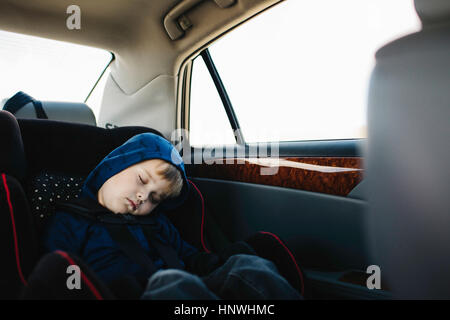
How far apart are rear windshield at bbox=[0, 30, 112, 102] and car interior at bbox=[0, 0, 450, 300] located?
0.17 feet

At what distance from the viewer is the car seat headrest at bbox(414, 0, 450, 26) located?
545 millimetres

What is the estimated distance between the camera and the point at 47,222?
1156 millimetres

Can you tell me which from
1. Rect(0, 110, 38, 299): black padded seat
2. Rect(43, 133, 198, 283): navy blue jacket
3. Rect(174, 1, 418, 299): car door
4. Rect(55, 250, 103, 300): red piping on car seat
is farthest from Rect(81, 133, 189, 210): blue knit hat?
Rect(55, 250, 103, 300): red piping on car seat

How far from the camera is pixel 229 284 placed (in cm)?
82

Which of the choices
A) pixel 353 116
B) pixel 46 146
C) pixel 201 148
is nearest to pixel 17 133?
pixel 46 146

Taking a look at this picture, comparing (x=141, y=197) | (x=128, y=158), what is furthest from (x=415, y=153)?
(x=128, y=158)

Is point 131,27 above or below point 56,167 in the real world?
above

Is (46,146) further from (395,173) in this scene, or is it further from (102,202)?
(395,173)

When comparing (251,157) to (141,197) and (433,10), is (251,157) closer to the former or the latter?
(141,197)

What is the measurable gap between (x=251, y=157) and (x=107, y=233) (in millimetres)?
741

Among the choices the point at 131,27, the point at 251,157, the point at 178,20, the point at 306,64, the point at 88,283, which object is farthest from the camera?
the point at 131,27

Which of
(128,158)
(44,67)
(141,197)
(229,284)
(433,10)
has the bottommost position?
(229,284)
